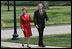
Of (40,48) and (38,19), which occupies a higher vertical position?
(38,19)

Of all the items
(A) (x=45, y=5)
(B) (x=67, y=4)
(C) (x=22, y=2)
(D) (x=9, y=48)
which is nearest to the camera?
(D) (x=9, y=48)

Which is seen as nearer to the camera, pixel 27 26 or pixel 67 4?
pixel 27 26

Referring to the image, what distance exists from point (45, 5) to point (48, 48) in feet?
180

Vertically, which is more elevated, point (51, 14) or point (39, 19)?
point (39, 19)

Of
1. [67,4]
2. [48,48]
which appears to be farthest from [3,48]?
[67,4]

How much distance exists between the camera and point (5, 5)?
261ft

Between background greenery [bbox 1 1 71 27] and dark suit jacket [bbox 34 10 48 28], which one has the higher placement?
dark suit jacket [bbox 34 10 48 28]

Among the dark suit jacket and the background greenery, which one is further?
the background greenery

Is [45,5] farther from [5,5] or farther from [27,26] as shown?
[27,26]

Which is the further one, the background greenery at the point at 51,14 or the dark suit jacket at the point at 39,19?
the background greenery at the point at 51,14

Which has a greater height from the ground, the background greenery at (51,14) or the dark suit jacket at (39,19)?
Answer: the dark suit jacket at (39,19)

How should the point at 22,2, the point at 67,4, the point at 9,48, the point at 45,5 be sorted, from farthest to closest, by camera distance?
1. the point at 22,2
2. the point at 67,4
3. the point at 45,5
4. the point at 9,48

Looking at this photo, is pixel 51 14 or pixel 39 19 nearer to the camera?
pixel 39 19

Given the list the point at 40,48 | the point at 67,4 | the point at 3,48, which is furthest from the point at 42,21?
the point at 67,4
